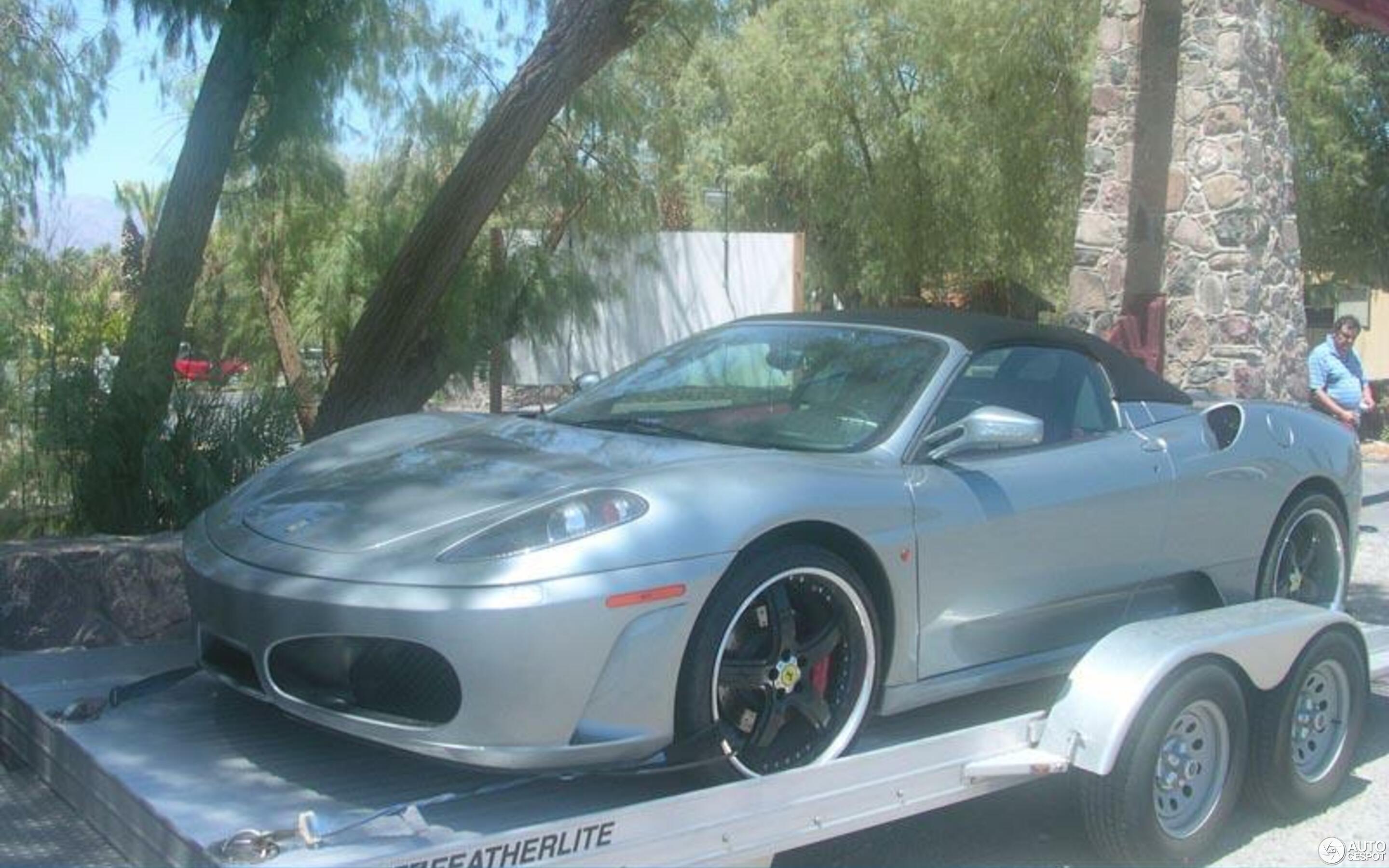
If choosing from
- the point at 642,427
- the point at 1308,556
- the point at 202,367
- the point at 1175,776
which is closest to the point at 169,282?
the point at 202,367

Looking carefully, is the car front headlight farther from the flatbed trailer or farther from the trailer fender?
the trailer fender

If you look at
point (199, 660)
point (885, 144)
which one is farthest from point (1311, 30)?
point (199, 660)

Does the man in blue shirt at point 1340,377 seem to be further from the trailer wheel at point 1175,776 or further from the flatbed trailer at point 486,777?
the trailer wheel at point 1175,776

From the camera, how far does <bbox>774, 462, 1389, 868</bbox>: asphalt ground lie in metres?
4.51

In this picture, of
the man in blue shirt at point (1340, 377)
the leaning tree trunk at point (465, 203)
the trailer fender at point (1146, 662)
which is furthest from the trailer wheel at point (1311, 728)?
the man in blue shirt at point (1340, 377)

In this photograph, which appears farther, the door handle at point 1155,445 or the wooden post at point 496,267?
the wooden post at point 496,267

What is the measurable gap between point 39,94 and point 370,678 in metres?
6.25

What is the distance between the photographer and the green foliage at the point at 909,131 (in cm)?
1773

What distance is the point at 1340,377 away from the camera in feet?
38.7

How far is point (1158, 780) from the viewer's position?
442cm

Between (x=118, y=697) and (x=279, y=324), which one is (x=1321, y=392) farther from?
(x=118, y=697)

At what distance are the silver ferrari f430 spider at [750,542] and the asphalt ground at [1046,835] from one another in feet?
1.86

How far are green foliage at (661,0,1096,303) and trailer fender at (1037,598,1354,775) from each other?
12582mm

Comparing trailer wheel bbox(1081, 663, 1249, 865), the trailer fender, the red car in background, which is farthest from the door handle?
the red car in background
